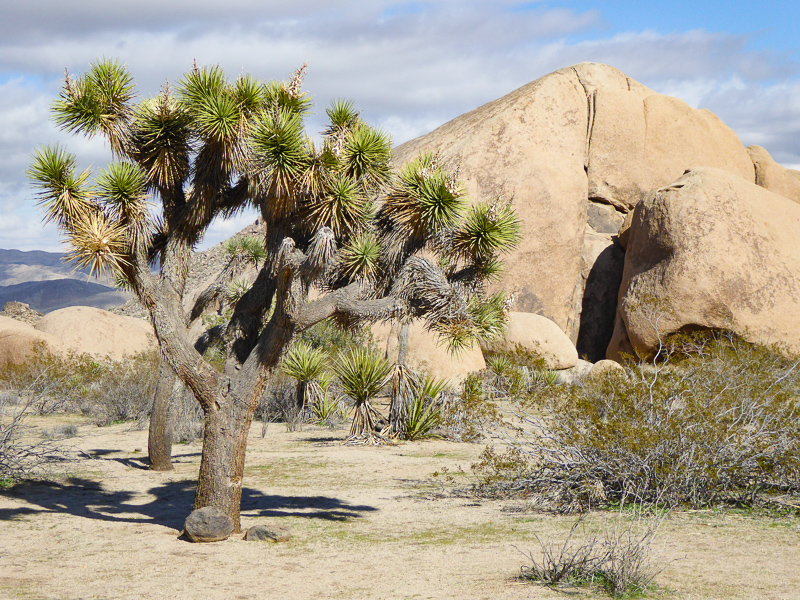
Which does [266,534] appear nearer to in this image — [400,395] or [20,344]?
[400,395]

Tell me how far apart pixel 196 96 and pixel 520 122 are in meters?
18.0

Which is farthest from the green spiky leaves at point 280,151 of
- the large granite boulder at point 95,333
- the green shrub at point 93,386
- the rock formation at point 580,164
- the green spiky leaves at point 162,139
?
the large granite boulder at point 95,333

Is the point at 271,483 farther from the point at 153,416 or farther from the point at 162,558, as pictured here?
the point at 162,558

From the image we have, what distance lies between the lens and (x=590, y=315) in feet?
78.1

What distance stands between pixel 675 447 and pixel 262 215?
17.0ft

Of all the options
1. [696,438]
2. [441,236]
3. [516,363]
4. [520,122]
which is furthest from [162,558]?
[520,122]

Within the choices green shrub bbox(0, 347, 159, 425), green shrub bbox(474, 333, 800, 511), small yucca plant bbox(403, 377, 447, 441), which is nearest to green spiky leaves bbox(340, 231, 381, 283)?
green shrub bbox(474, 333, 800, 511)

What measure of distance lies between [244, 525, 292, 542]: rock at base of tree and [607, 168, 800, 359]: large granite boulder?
13326mm

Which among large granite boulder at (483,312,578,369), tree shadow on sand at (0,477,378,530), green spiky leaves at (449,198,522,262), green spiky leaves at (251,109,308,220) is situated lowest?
tree shadow on sand at (0,477,378,530)

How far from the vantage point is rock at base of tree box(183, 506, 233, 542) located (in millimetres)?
6922

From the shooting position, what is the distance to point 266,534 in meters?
7.04

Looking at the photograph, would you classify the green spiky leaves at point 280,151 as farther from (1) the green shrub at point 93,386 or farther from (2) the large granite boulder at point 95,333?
(2) the large granite boulder at point 95,333

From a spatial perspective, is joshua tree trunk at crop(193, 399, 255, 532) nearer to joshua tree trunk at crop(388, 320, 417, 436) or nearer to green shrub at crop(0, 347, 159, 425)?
joshua tree trunk at crop(388, 320, 417, 436)

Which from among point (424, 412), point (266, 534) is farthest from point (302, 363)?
point (266, 534)
